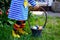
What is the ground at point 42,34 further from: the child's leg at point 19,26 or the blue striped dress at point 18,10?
the blue striped dress at point 18,10

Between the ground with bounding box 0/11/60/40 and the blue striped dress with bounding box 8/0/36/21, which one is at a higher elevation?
the blue striped dress with bounding box 8/0/36/21

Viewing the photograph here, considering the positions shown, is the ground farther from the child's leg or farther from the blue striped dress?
the blue striped dress

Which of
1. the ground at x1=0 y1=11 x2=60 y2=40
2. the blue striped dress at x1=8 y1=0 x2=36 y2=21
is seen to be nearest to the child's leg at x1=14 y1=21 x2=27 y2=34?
the ground at x1=0 y1=11 x2=60 y2=40

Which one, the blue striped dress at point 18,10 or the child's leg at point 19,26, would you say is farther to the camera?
the child's leg at point 19,26

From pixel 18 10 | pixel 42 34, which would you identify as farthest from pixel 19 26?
pixel 42 34

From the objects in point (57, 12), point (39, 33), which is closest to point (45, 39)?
point (39, 33)

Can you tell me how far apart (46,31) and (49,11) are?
3.42 m

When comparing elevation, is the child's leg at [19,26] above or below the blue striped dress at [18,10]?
below

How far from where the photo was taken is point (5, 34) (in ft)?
14.4

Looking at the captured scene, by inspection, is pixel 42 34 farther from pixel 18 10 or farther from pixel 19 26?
pixel 18 10

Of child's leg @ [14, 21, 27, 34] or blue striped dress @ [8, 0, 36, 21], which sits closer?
blue striped dress @ [8, 0, 36, 21]

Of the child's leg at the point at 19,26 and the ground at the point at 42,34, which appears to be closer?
the ground at the point at 42,34

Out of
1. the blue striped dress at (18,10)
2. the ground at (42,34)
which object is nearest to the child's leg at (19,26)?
the ground at (42,34)

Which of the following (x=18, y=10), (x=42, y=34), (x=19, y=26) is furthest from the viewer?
(x=42, y=34)
